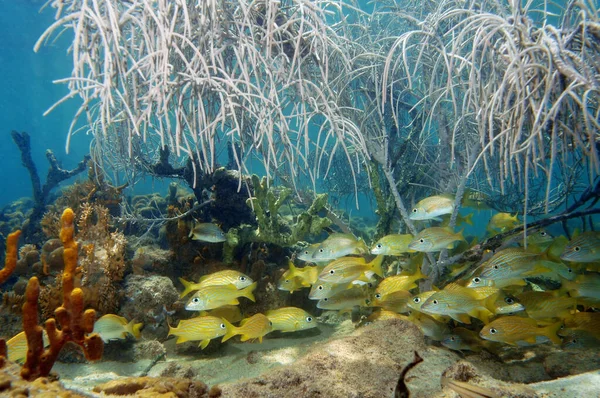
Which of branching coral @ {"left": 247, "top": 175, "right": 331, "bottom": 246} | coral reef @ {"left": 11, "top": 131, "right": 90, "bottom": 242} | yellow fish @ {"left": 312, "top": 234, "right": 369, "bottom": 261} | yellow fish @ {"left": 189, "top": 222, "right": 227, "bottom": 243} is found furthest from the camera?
coral reef @ {"left": 11, "top": 131, "right": 90, "bottom": 242}

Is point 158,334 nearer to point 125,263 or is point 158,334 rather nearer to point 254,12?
point 125,263

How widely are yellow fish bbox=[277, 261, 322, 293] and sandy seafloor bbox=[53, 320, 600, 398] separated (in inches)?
26.9

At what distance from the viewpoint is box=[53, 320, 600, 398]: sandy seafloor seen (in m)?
2.30

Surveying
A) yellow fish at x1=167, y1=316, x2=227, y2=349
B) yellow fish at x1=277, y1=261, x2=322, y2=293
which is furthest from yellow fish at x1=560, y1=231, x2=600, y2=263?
yellow fish at x1=167, y1=316, x2=227, y2=349

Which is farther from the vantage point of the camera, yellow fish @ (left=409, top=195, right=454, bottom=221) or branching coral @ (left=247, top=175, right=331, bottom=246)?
branching coral @ (left=247, top=175, right=331, bottom=246)

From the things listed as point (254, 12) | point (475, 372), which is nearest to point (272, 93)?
point (254, 12)

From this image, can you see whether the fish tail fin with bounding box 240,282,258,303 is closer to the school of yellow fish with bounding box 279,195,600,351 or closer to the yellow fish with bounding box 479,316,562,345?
the school of yellow fish with bounding box 279,195,600,351

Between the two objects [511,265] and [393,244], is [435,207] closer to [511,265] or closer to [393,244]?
[393,244]

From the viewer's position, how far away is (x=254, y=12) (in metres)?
3.71

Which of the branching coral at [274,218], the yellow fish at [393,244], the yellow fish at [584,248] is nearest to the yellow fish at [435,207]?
the yellow fish at [393,244]

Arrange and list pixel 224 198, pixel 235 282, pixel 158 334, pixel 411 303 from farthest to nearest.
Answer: pixel 224 198 < pixel 158 334 < pixel 235 282 < pixel 411 303

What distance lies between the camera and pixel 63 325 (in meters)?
2.14

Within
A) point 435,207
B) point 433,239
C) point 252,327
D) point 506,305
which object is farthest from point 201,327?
point 506,305

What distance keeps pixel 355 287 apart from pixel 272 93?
2.51 m
